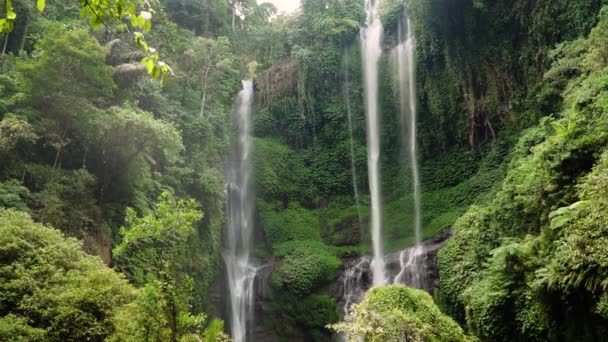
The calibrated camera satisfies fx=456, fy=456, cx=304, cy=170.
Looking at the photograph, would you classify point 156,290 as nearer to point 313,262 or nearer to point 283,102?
point 313,262

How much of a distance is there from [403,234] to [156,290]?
15517 millimetres

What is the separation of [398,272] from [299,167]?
8.84 metres

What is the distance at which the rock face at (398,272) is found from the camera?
1769cm

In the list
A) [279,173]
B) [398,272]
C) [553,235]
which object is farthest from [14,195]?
[279,173]

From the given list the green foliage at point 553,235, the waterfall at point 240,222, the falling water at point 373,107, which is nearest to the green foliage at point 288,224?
the waterfall at point 240,222

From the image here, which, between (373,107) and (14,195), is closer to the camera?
(14,195)

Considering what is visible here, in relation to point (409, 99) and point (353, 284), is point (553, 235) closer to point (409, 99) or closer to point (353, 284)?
point (353, 284)

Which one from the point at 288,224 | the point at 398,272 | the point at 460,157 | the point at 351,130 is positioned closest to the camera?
the point at 398,272

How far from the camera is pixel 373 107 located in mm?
24922

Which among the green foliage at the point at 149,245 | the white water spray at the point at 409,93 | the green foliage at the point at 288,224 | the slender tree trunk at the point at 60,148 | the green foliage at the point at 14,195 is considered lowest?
the green foliage at the point at 149,245

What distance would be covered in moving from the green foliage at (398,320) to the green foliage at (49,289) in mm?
4612

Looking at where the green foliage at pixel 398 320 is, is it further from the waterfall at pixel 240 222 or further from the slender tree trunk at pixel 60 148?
the waterfall at pixel 240 222

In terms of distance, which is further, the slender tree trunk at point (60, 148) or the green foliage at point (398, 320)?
the slender tree trunk at point (60, 148)

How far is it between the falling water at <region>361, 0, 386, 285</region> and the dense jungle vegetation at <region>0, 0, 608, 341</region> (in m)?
0.46
